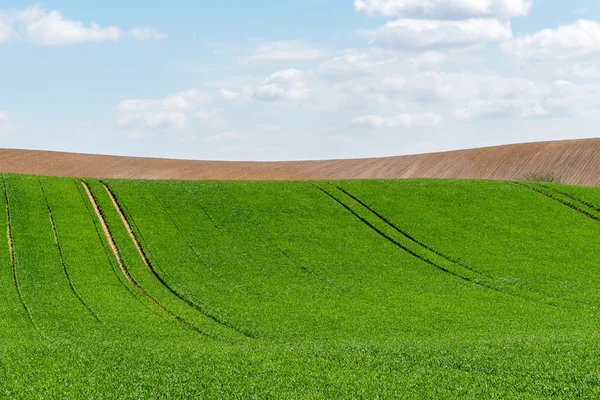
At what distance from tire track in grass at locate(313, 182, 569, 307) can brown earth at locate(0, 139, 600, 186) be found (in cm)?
4316

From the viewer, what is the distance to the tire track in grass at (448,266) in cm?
3619

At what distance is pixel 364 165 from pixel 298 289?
69971 millimetres

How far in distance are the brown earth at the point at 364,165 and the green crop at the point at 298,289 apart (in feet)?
97.9

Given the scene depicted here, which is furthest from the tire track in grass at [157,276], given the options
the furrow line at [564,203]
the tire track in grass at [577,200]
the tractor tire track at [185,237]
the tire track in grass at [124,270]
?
the tire track in grass at [577,200]

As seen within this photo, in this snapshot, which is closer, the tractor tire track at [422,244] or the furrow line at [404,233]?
the tractor tire track at [422,244]

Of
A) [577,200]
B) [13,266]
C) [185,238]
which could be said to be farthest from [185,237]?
[577,200]

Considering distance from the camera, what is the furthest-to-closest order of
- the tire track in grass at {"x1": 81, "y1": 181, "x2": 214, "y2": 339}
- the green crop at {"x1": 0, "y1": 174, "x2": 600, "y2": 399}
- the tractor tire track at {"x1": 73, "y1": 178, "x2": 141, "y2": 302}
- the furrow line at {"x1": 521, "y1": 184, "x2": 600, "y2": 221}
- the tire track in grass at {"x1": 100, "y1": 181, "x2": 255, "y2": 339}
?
the furrow line at {"x1": 521, "y1": 184, "x2": 600, "y2": 221} → the tractor tire track at {"x1": 73, "y1": 178, "x2": 141, "y2": 302} → the tire track in grass at {"x1": 81, "y1": 181, "x2": 214, "y2": 339} → the tire track in grass at {"x1": 100, "y1": 181, "x2": 255, "y2": 339} → the green crop at {"x1": 0, "y1": 174, "x2": 600, "y2": 399}

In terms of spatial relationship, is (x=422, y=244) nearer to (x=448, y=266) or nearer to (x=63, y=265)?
(x=448, y=266)

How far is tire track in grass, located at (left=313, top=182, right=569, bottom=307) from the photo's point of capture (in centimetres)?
3619

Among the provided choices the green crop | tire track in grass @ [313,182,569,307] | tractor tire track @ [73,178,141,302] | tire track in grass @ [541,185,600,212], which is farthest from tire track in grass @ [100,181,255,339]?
tire track in grass @ [541,185,600,212]

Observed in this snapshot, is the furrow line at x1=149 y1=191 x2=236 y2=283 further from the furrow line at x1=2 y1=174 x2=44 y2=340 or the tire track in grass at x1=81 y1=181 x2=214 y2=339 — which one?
the furrow line at x1=2 y1=174 x2=44 y2=340

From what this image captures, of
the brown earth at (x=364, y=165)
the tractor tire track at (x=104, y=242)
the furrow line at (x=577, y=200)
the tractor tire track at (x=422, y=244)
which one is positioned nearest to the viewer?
the tractor tire track at (x=104, y=242)

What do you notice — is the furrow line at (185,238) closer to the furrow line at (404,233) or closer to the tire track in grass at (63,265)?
the tire track in grass at (63,265)

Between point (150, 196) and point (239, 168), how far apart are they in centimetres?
4887
